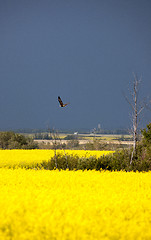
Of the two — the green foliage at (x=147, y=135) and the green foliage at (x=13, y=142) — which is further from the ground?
the green foliage at (x=147, y=135)

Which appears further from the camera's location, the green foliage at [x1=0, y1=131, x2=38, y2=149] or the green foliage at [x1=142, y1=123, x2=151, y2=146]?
the green foliage at [x1=0, y1=131, x2=38, y2=149]

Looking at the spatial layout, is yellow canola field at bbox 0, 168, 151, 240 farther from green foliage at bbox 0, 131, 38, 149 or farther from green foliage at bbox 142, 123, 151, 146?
green foliage at bbox 0, 131, 38, 149

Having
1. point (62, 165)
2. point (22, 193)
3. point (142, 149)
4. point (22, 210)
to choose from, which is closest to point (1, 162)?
point (62, 165)

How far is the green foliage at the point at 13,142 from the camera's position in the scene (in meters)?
39.7

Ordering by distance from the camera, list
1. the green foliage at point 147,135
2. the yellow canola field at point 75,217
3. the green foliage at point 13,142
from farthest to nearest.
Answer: the green foliage at point 13,142, the green foliage at point 147,135, the yellow canola field at point 75,217

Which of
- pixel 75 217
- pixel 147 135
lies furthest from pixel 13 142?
pixel 75 217

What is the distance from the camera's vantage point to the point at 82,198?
6312 mm

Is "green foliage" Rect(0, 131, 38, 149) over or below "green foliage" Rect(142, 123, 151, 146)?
below

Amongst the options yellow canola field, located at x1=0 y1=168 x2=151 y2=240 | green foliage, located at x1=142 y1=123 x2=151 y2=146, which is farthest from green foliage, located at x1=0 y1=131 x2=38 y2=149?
yellow canola field, located at x1=0 y1=168 x2=151 y2=240

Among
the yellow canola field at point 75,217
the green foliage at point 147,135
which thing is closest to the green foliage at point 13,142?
the green foliage at point 147,135

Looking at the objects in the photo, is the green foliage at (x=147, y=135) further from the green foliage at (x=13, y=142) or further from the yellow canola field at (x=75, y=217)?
the green foliage at (x=13, y=142)

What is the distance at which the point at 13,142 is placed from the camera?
130 ft

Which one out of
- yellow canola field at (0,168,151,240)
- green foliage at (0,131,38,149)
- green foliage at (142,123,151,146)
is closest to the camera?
yellow canola field at (0,168,151,240)

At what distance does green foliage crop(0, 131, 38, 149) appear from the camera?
3966 centimetres
